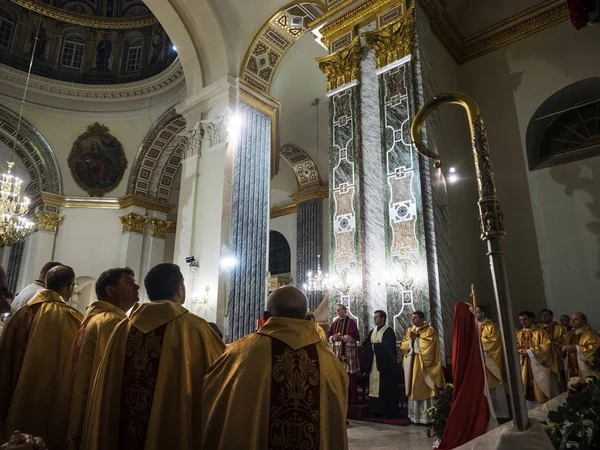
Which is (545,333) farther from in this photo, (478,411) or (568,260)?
(478,411)

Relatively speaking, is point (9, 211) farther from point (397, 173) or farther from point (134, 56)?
point (397, 173)

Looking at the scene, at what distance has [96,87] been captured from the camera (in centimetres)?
1573

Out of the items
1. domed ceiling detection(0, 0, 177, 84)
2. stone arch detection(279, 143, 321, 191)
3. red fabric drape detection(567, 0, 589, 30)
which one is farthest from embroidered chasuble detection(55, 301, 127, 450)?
stone arch detection(279, 143, 321, 191)

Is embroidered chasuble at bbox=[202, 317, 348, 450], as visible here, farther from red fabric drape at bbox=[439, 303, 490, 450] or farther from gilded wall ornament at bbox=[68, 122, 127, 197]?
gilded wall ornament at bbox=[68, 122, 127, 197]

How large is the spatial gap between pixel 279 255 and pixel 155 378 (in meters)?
16.6

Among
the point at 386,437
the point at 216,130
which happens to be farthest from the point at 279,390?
the point at 216,130

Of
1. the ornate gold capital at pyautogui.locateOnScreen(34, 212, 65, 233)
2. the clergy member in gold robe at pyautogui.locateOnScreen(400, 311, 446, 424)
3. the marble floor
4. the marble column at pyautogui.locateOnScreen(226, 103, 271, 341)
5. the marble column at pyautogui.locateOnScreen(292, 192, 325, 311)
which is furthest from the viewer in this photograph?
the marble column at pyautogui.locateOnScreen(292, 192, 325, 311)

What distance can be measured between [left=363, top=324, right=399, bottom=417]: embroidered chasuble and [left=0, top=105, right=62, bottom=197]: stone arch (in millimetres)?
13451

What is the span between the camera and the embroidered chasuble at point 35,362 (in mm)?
2824

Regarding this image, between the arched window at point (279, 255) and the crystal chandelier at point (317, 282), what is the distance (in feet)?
8.44

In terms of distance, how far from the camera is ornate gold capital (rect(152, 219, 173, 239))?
52.6 feet

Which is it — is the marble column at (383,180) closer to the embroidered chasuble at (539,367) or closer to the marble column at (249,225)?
the embroidered chasuble at (539,367)

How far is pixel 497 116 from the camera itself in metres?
9.49

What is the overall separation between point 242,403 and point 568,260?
8.16 meters
